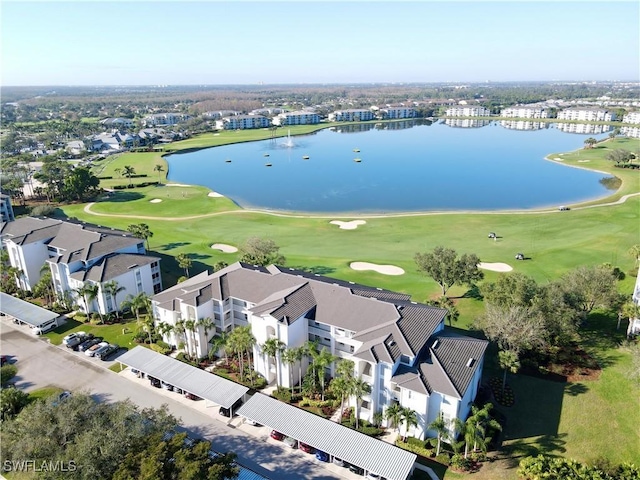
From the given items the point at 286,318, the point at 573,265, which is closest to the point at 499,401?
the point at 286,318

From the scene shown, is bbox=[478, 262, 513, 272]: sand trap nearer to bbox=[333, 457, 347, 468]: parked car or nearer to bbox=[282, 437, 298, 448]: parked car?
bbox=[333, 457, 347, 468]: parked car

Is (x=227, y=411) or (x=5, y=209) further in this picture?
(x=5, y=209)

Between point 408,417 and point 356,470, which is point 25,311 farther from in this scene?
point 408,417

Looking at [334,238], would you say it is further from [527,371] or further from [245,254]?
[527,371]

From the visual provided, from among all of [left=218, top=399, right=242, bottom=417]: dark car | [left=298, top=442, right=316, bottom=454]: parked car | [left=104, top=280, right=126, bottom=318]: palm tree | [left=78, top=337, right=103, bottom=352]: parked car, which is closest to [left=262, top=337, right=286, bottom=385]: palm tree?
[left=218, top=399, right=242, bottom=417]: dark car

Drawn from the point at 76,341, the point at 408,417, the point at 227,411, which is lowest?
the point at 227,411

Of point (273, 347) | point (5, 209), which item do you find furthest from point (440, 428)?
point (5, 209)

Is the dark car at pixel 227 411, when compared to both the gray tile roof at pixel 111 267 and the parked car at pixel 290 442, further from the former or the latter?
the gray tile roof at pixel 111 267
